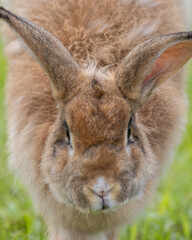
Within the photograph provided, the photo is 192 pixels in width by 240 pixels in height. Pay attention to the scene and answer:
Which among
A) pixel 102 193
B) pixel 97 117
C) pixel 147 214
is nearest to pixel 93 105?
pixel 97 117

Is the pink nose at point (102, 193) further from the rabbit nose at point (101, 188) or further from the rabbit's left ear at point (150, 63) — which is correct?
the rabbit's left ear at point (150, 63)

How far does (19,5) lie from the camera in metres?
6.74

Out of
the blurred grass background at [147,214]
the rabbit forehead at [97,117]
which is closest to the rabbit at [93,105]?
the rabbit forehead at [97,117]

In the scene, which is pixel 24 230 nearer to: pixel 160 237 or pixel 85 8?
pixel 160 237

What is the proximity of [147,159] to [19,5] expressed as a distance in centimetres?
214

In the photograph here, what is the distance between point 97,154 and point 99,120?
24cm

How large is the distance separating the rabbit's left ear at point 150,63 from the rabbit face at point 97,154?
116 mm

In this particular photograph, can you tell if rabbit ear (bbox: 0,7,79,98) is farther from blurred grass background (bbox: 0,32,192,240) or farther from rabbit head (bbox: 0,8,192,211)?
blurred grass background (bbox: 0,32,192,240)

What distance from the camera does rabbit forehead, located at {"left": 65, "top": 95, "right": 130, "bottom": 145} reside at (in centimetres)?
501

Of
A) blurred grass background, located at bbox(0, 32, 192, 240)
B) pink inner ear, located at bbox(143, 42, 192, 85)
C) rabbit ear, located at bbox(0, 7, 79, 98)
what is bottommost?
blurred grass background, located at bbox(0, 32, 192, 240)

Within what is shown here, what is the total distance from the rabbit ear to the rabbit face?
0.17 meters

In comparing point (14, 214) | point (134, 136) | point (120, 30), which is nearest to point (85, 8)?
point (120, 30)

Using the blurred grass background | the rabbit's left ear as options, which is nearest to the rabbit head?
the rabbit's left ear

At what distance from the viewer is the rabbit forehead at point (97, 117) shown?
501cm
